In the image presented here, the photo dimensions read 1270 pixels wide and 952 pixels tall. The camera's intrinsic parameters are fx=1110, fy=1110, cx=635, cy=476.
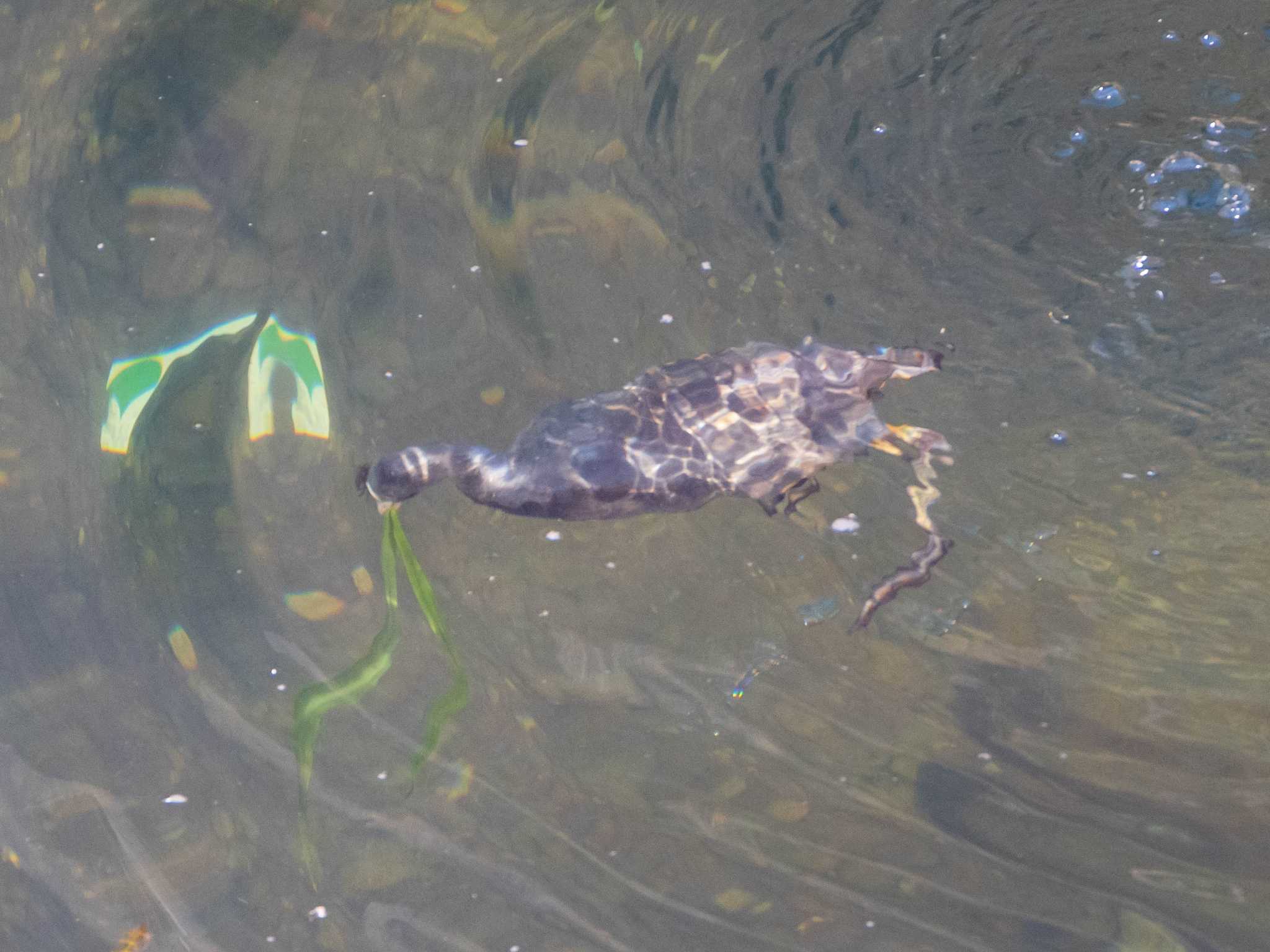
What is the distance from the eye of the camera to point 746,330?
3986mm

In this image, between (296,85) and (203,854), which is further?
(296,85)

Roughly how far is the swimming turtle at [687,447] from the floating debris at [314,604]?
0.42 m

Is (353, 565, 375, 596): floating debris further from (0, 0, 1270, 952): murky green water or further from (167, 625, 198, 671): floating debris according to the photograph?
(167, 625, 198, 671): floating debris

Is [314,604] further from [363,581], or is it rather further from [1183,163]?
[1183,163]

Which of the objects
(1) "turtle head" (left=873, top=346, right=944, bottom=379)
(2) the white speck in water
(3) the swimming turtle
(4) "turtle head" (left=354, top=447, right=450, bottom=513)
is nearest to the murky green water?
(2) the white speck in water

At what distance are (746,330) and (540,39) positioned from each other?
1774mm

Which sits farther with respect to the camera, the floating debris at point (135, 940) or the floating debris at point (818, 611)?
the floating debris at point (818, 611)

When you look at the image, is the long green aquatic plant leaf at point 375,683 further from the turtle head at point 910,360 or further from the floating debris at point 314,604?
the turtle head at point 910,360

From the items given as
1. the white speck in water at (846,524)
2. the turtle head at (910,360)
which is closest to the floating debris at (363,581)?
the white speck in water at (846,524)

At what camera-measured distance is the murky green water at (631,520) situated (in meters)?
3.34

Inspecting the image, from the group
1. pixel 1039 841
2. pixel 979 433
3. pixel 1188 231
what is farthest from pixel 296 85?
pixel 1039 841

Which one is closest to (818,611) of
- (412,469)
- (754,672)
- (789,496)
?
(754,672)

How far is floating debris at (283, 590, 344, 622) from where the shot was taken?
3697 mm

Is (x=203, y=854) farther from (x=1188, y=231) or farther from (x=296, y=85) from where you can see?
(x=1188, y=231)
